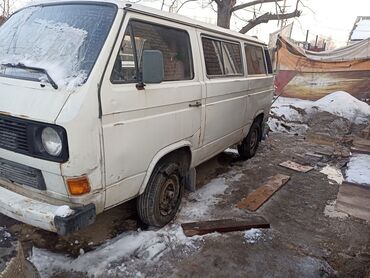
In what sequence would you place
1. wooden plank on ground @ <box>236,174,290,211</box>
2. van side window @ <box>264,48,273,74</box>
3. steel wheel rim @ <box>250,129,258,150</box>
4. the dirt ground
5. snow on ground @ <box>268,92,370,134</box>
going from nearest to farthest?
the dirt ground, wooden plank on ground @ <box>236,174,290,211</box>, steel wheel rim @ <box>250,129,258,150</box>, van side window @ <box>264,48,273,74</box>, snow on ground @ <box>268,92,370,134</box>

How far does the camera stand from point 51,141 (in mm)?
2586

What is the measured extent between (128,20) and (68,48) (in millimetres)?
575

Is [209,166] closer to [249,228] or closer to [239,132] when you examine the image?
[239,132]

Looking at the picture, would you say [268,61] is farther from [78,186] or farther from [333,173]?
[78,186]

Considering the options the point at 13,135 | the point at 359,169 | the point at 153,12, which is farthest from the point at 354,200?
the point at 13,135

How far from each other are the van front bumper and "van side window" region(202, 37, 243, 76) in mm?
2347

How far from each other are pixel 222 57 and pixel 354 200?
2.81 m

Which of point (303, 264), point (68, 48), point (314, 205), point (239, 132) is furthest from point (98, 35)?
point (314, 205)

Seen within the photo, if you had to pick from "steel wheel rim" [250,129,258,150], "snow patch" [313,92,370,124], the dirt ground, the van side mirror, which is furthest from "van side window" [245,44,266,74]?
"snow patch" [313,92,370,124]

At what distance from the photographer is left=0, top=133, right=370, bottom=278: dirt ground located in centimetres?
324

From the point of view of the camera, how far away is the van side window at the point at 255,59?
5.81 meters

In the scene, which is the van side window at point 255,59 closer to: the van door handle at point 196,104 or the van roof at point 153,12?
the van roof at point 153,12

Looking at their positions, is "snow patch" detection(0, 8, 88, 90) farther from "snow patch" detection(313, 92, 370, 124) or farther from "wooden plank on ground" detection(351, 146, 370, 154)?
"snow patch" detection(313, 92, 370, 124)

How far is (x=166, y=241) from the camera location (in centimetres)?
362
